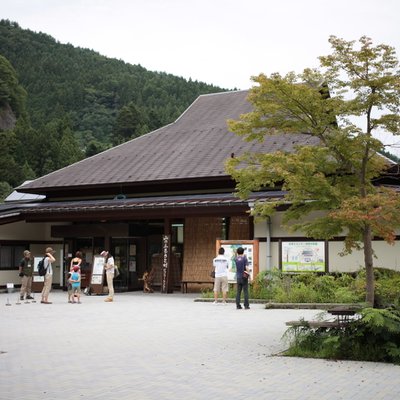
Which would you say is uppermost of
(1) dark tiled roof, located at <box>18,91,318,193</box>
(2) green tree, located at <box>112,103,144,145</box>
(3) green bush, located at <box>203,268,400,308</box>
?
(2) green tree, located at <box>112,103,144,145</box>

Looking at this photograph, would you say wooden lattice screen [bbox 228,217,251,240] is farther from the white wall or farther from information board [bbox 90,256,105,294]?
information board [bbox 90,256,105,294]

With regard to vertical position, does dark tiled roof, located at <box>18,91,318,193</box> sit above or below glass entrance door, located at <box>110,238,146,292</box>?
above

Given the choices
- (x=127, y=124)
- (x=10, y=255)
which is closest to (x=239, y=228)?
(x=10, y=255)

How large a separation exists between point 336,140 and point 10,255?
20.6 meters

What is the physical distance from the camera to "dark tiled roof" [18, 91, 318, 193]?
1035 inches

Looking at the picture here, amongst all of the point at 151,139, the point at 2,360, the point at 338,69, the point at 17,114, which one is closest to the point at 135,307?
the point at 2,360

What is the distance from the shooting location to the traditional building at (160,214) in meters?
23.1

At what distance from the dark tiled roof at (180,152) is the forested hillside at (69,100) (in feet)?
158

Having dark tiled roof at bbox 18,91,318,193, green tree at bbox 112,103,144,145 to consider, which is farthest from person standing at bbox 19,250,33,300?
green tree at bbox 112,103,144,145

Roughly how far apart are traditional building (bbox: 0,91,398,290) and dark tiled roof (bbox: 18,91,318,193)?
0.06m

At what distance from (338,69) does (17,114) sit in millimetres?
94639

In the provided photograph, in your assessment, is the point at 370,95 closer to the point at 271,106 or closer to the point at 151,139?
the point at 271,106

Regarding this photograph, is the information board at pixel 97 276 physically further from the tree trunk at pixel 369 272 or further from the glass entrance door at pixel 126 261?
the tree trunk at pixel 369 272

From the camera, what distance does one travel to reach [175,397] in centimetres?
707
